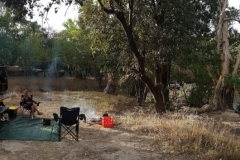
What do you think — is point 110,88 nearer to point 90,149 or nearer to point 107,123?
point 107,123

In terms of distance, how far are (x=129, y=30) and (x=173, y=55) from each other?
1.68 m

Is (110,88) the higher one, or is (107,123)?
(110,88)

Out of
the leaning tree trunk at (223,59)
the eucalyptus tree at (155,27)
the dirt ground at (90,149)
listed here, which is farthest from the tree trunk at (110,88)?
the dirt ground at (90,149)

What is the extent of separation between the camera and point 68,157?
5750 millimetres

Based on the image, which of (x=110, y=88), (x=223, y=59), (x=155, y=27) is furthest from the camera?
(x=110, y=88)

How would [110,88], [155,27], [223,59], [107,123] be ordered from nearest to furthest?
[107,123]
[155,27]
[223,59]
[110,88]

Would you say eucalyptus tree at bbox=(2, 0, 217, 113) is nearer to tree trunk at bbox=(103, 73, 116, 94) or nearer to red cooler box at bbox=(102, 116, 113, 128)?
red cooler box at bbox=(102, 116, 113, 128)

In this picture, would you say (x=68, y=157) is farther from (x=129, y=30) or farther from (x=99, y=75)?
(x=99, y=75)

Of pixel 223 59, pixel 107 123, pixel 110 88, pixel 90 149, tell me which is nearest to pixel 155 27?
pixel 107 123

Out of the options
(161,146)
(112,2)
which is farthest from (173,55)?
(161,146)

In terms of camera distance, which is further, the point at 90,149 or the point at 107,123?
the point at 107,123

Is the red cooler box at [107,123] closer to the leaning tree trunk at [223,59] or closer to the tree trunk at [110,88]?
the leaning tree trunk at [223,59]

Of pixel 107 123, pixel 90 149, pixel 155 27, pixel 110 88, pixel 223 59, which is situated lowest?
pixel 90 149

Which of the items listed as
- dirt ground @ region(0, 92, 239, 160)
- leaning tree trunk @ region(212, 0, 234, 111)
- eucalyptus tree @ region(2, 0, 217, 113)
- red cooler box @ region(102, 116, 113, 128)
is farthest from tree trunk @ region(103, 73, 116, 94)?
dirt ground @ region(0, 92, 239, 160)
